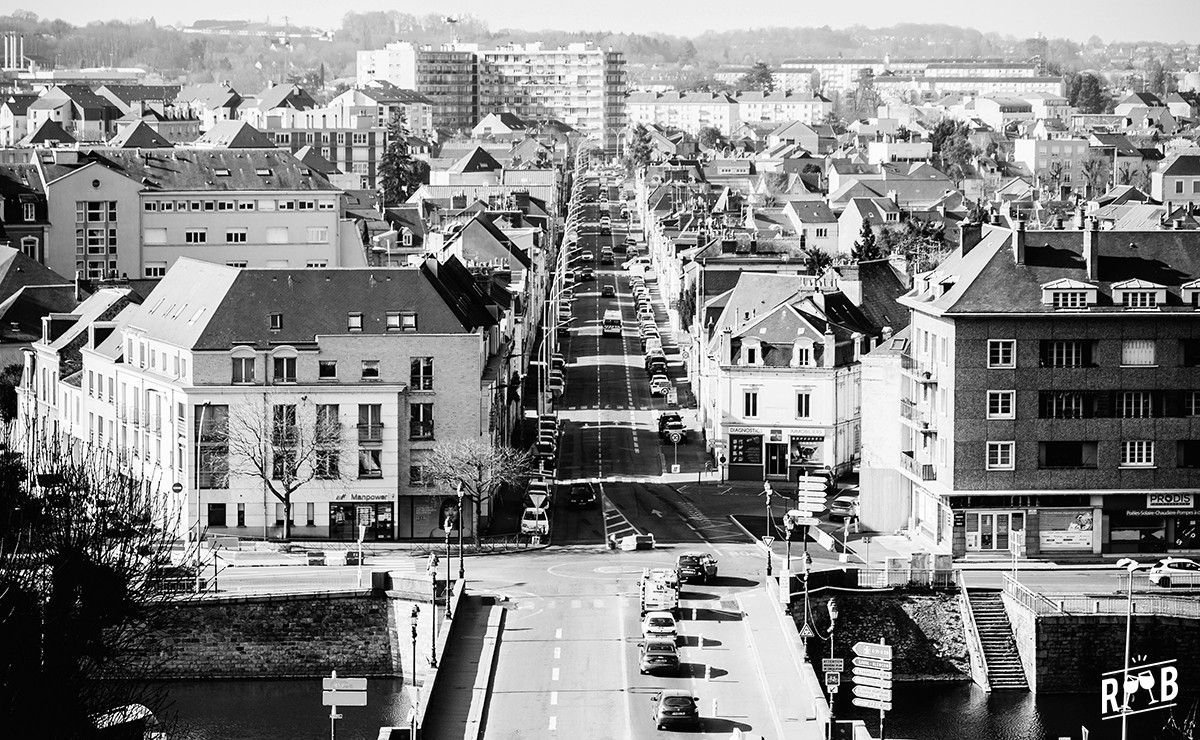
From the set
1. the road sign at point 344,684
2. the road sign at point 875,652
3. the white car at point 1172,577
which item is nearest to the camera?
the road sign at point 875,652

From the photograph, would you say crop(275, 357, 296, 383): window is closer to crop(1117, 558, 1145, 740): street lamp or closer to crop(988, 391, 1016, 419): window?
crop(988, 391, 1016, 419): window

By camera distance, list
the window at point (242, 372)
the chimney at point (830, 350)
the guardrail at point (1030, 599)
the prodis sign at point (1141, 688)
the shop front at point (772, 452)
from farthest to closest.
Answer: the shop front at point (772, 452), the chimney at point (830, 350), the window at point (242, 372), the guardrail at point (1030, 599), the prodis sign at point (1141, 688)

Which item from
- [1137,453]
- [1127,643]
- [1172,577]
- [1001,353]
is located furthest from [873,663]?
[1137,453]

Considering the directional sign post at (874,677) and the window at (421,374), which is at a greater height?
the window at (421,374)

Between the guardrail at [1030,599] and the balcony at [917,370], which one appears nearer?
the guardrail at [1030,599]

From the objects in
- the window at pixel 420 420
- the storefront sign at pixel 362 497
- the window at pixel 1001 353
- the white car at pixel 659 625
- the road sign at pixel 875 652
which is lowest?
the white car at pixel 659 625

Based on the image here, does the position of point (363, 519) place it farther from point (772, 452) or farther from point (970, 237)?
point (970, 237)

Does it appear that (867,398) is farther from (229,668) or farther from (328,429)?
(229,668)

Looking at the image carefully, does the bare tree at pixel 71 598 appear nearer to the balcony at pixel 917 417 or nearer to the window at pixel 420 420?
the window at pixel 420 420

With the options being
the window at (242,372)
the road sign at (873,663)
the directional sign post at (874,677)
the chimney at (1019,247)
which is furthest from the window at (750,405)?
the road sign at (873,663)
